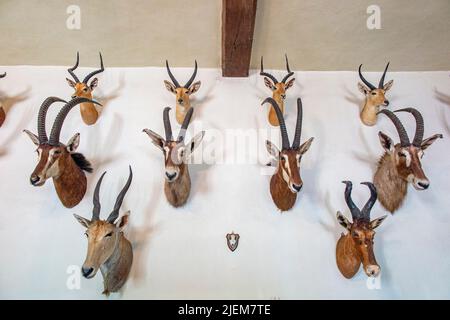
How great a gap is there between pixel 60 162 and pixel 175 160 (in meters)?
0.80

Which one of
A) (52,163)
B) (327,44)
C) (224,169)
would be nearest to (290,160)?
(224,169)

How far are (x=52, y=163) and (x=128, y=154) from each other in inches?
23.6

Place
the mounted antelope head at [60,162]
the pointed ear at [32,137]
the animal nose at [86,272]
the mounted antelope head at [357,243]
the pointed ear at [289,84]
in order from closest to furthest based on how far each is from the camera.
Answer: the animal nose at [86,272], the mounted antelope head at [357,243], the mounted antelope head at [60,162], the pointed ear at [32,137], the pointed ear at [289,84]

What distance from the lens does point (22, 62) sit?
2.90m

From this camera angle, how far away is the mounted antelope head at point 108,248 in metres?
1.89

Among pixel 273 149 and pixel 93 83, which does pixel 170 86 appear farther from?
pixel 273 149

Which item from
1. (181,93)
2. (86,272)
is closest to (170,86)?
(181,93)

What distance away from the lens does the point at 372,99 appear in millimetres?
2664

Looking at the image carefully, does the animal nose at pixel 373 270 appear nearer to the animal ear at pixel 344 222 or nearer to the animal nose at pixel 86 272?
the animal ear at pixel 344 222

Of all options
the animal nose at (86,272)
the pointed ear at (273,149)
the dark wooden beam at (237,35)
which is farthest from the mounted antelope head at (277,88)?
the animal nose at (86,272)

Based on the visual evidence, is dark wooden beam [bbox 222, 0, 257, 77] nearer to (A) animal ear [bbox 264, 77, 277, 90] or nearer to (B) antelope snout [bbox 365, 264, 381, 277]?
(A) animal ear [bbox 264, 77, 277, 90]

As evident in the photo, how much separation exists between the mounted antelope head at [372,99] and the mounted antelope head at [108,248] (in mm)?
2108

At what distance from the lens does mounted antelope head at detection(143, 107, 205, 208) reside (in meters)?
2.16
